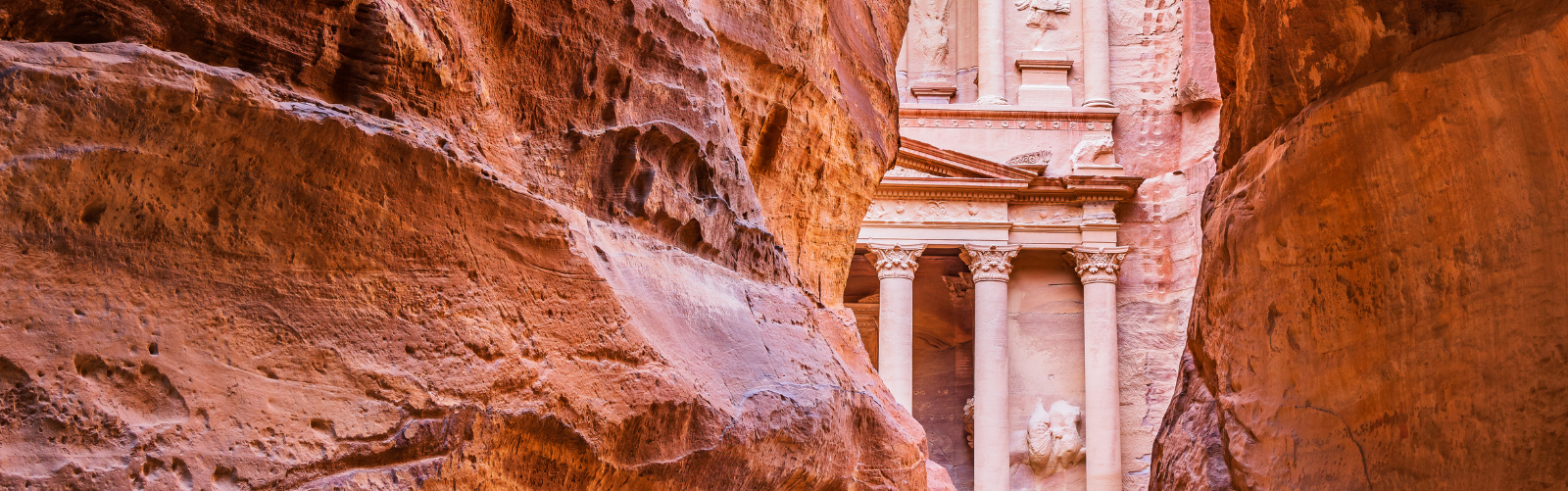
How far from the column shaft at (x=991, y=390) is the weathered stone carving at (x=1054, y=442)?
56cm

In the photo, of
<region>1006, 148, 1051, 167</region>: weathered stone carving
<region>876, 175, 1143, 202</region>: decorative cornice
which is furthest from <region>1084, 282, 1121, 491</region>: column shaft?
<region>1006, 148, 1051, 167</region>: weathered stone carving

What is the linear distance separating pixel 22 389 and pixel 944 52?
18976mm

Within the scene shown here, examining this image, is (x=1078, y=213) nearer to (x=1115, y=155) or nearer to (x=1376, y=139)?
(x=1115, y=155)

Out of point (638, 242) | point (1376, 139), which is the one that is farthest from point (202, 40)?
point (1376, 139)

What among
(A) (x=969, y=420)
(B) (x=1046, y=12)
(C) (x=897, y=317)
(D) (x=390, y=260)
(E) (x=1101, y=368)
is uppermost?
(B) (x=1046, y=12)

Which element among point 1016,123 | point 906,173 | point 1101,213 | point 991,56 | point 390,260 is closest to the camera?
point 390,260

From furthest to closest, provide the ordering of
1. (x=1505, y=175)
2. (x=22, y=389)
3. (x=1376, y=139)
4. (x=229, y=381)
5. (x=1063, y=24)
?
1. (x=1063, y=24)
2. (x=1376, y=139)
3. (x=1505, y=175)
4. (x=229, y=381)
5. (x=22, y=389)

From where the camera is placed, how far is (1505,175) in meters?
2.39

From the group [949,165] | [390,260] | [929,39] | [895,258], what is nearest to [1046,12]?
[929,39]

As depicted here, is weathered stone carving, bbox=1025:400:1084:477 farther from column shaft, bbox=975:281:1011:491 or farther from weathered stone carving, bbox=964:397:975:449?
weathered stone carving, bbox=964:397:975:449

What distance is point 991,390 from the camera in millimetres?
16656

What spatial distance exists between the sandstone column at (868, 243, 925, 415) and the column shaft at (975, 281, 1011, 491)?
3.70 ft

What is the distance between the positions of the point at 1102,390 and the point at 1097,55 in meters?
5.96

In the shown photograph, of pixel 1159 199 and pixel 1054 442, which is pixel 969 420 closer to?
pixel 1054 442
